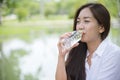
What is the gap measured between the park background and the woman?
7.09 ft

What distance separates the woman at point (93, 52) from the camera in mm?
1120

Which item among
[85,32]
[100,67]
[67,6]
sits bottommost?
[67,6]

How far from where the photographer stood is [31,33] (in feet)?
29.8

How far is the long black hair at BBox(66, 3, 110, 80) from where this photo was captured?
3.73ft

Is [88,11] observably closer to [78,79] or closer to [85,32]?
[85,32]

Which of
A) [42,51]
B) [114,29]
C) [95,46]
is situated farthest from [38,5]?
[95,46]

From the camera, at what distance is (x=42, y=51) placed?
5.73 metres

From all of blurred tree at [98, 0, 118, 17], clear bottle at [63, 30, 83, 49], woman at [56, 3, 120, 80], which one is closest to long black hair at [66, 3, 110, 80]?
woman at [56, 3, 120, 80]

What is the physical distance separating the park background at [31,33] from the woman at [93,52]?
216cm

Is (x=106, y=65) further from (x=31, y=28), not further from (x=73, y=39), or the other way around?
(x=31, y=28)

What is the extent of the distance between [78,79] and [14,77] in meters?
2.32

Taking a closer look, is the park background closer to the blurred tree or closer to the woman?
the blurred tree

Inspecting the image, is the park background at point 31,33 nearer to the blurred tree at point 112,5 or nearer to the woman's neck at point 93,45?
the blurred tree at point 112,5

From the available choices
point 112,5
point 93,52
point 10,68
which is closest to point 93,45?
point 93,52
